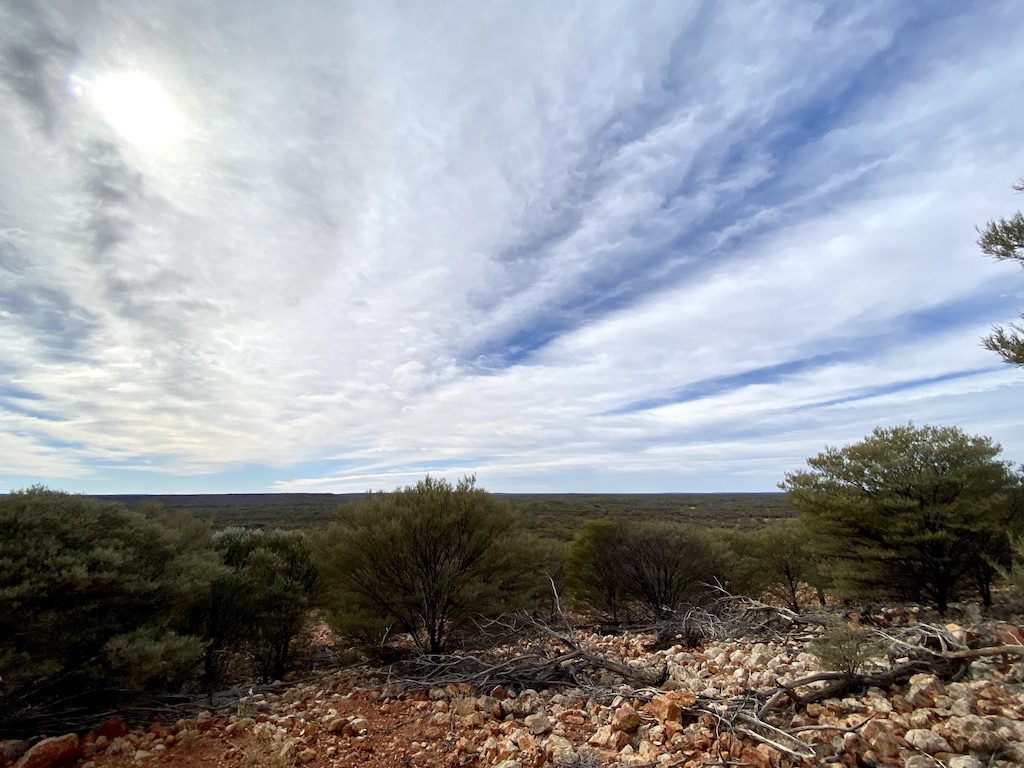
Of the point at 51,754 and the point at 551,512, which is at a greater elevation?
the point at 51,754

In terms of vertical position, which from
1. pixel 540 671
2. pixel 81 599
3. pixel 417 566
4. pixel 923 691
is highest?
pixel 81 599

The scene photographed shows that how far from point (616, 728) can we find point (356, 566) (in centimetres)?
576

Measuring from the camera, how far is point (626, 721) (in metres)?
4.11

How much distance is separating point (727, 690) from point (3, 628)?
7053mm

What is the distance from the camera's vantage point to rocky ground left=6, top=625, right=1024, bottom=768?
324 centimetres

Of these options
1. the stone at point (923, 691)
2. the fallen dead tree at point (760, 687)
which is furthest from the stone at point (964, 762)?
the stone at point (923, 691)

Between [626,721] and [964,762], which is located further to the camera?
[626,721]

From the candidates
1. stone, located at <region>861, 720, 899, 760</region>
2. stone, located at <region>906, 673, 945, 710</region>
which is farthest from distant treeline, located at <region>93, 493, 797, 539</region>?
stone, located at <region>861, 720, 899, 760</region>

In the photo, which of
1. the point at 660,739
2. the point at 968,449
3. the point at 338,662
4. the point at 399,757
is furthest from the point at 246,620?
the point at 968,449

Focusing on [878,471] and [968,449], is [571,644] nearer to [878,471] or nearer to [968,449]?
[878,471]

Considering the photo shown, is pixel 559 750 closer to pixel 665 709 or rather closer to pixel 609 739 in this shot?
pixel 609 739

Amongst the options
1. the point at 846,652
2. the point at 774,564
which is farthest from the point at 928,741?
the point at 774,564

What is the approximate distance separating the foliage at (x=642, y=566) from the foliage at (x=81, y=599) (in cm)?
952

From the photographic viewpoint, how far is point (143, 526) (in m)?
6.37
